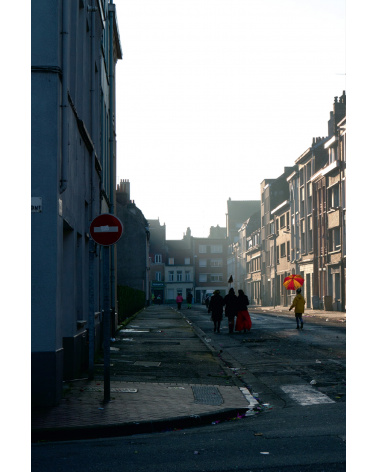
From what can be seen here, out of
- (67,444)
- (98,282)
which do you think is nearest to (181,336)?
(98,282)

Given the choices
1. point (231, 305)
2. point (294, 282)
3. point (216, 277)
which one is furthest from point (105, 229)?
point (216, 277)

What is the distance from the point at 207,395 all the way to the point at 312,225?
46.5 metres

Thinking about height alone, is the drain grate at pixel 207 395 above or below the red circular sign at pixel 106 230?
below

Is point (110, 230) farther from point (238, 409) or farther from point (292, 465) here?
point (292, 465)

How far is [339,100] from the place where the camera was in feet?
172

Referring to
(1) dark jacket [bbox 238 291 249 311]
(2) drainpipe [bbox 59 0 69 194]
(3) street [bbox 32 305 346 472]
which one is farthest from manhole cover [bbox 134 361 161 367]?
(1) dark jacket [bbox 238 291 249 311]

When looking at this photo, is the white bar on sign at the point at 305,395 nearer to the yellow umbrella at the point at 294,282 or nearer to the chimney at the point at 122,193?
the yellow umbrella at the point at 294,282

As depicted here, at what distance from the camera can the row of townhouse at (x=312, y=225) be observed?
4784cm

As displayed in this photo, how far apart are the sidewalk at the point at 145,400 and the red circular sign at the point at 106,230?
2.21 m

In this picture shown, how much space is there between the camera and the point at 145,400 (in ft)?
30.2

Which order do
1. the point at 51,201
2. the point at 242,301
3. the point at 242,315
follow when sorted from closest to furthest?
the point at 51,201 < the point at 242,301 < the point at 242,315

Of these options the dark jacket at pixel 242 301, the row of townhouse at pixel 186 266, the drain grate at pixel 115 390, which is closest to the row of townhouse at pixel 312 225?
the dark jacket at pixel 242 301

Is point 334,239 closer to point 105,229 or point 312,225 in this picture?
point 312,225

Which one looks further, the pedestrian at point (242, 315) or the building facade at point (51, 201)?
the pedestrian at point (242, 315)
